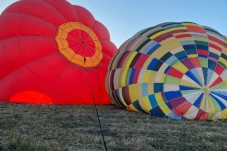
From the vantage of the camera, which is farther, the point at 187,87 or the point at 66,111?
the point at 66,111

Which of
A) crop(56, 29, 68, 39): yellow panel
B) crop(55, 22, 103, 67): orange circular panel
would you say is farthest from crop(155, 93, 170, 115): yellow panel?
crop(56, 29, 68, 39): yellow panel

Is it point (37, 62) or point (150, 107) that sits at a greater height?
point (37, 62)

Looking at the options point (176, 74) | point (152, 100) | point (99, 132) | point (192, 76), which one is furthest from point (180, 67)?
point (99, 132)

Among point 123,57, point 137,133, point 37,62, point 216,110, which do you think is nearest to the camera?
point 137,133

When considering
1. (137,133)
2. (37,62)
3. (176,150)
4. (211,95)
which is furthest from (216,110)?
(37,62)

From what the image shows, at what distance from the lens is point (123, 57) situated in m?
7.11

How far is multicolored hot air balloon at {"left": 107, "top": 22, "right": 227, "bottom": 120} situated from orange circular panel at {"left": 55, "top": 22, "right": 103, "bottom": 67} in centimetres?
163

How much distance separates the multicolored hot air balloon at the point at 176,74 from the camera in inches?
236

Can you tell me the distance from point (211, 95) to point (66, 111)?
8.00 ft

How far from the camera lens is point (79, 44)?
342 inches

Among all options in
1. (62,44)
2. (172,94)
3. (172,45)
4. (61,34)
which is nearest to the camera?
(172,94)

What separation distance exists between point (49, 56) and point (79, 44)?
84 centimetres

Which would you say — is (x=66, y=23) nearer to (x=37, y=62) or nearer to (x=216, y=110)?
A: (x=37, y=62)

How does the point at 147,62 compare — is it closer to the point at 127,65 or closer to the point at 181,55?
the point at 127,65
